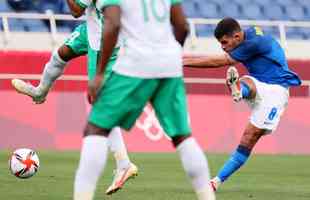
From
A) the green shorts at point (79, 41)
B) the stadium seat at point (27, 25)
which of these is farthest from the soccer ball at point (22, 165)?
the stadium seat at point (27, 25)

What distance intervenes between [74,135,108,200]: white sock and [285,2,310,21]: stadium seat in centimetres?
1735

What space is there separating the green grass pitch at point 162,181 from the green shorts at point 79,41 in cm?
143

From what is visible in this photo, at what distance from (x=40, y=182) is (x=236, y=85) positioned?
241 cm

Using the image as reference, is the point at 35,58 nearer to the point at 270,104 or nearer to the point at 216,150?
the point at 216,150

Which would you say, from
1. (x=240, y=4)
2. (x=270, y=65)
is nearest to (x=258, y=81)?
(x=270, y=65)

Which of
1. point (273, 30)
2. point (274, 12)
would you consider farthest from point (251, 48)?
point (274, 12)

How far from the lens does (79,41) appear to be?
10.2 m

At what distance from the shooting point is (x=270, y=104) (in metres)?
11.2

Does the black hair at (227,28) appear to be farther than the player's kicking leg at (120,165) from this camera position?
Yes

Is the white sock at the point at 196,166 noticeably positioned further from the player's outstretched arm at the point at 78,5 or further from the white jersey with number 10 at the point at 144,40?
the player's outstretched arm at the point at 78,5

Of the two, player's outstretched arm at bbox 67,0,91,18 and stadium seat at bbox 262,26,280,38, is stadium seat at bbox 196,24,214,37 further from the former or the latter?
player's outstretched arm at bbox 67,0,91,18

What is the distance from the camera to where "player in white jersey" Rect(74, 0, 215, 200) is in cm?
696

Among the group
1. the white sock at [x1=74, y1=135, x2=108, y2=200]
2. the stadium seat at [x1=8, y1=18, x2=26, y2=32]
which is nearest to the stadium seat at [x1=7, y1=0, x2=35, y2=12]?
the stadium seat at [x1=8, y1=18, x2=26, y2=32]

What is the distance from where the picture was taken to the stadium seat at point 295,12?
23.9 metres
